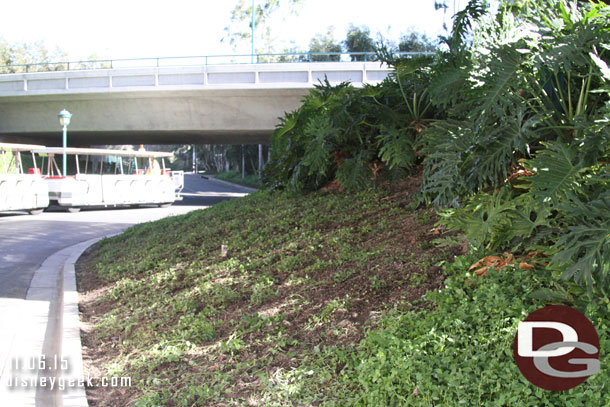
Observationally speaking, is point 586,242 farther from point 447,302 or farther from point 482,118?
point 482,118

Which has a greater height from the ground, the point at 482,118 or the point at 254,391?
the point at 482,118

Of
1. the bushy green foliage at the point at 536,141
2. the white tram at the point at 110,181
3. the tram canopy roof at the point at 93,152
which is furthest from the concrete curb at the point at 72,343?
the tram canopy roof at the point at 93,152

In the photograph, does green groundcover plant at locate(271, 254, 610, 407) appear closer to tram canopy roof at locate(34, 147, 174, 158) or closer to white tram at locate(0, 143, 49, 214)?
white tram at locate(0, 143, 49, 214)

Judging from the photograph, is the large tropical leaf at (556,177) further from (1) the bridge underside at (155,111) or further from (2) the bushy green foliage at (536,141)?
(1) the bridge underside at (155,111)

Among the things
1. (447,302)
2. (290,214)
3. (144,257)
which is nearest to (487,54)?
(447,302)

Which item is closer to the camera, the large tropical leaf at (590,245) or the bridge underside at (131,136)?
the large tropical leaf at (590,245)

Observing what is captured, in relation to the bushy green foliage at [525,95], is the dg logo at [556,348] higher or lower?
lower

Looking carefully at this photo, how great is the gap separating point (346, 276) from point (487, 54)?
2098mm

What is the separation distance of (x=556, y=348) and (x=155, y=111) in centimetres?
2287

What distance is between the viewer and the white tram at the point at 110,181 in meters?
19.2

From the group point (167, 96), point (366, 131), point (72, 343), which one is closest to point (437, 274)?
point (72, 343)

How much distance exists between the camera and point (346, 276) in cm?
432

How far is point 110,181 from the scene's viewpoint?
21.1m

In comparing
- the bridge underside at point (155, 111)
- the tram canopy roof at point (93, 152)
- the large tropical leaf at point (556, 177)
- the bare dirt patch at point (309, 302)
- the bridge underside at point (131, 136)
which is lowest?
the bare dirt patch at point (309, 302)
